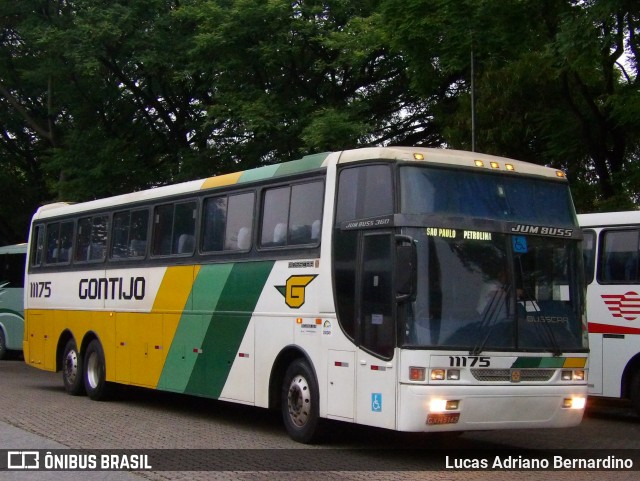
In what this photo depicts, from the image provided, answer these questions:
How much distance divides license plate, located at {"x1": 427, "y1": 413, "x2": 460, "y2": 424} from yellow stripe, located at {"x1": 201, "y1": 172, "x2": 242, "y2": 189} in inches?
206

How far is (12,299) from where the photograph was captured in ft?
95.8

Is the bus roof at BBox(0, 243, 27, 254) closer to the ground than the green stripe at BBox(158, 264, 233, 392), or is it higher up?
higher up

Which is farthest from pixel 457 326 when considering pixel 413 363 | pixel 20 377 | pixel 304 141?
pixel 20 377

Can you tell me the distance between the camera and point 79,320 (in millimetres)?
18094

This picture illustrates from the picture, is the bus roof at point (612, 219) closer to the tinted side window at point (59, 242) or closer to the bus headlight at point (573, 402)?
the bus headlight at point (573, 402)

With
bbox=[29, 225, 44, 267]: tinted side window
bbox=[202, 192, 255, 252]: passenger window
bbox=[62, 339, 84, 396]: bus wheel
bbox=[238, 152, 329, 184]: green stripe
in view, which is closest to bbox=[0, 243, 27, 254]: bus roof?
bbox=[29, 225, 44, 267]: tinted side window

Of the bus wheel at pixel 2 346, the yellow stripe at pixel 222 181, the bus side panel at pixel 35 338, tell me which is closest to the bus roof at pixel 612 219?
the yellow stripe at pixel 222 181

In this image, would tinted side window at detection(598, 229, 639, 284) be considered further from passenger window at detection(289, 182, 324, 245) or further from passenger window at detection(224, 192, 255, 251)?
passenger window at detection(224, 192, 255, 251)

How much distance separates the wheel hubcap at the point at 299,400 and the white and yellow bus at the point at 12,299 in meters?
18.7

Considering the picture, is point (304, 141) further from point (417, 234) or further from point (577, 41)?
point (417, 234)

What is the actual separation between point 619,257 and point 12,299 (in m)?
19.5

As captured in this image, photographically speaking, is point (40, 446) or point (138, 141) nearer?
point (40, 446)

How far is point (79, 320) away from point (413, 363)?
9.61 metres

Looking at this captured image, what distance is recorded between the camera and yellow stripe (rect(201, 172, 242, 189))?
1403 cm
